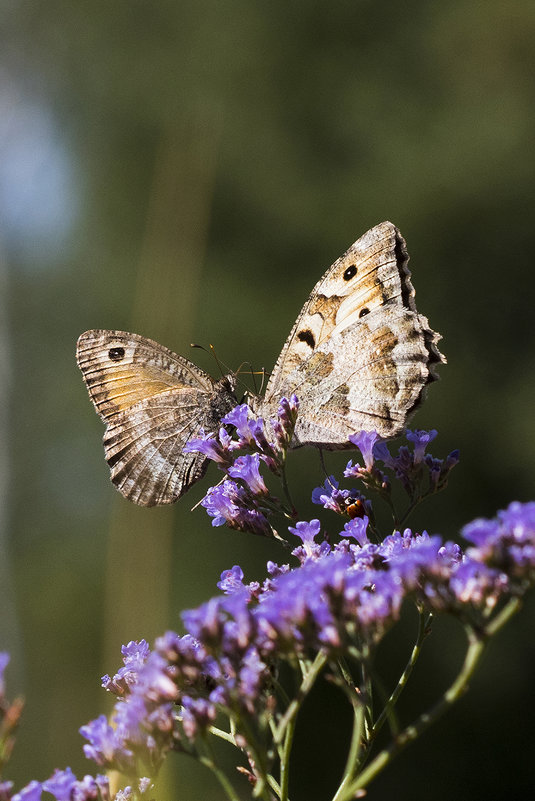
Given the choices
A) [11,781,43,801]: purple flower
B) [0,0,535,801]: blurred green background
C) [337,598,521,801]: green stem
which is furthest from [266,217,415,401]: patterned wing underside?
[0,0,535,801]: blurred green background

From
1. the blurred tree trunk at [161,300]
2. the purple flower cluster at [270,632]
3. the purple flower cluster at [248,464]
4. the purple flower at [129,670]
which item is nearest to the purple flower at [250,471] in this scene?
the purple flower cluster at [248,464]

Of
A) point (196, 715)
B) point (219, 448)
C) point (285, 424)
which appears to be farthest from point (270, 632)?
point (219, 448)

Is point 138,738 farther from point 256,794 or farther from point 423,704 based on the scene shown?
point 423,704

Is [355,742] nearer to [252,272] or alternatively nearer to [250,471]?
[250,471]

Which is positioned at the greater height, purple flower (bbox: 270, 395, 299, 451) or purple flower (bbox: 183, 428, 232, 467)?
purple flower (bbox: 183, 428, 232, 467)

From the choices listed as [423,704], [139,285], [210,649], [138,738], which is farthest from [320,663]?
[139,285]

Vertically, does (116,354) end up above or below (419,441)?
above

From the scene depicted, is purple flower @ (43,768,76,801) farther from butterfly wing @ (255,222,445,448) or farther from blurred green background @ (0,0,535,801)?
blurred green background @ (0,0,535,801)
